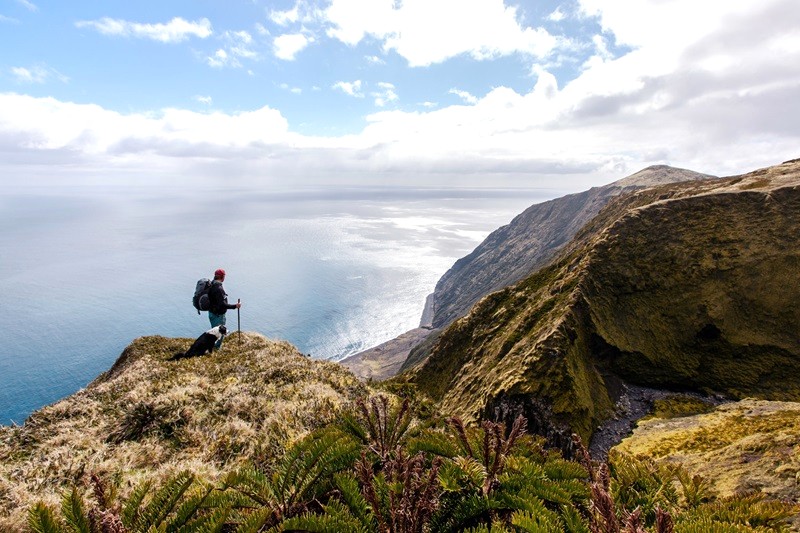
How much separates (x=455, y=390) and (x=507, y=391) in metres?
5.03

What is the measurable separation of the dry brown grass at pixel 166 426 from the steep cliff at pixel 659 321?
271 inches

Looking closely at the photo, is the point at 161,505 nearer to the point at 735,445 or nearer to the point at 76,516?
the point at 76,516

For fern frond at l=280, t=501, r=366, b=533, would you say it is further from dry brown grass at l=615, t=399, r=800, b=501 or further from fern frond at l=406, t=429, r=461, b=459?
dry brown grass at l=615, t=399, r=800, b=501

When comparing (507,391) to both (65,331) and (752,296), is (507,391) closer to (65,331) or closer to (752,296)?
(752,296)

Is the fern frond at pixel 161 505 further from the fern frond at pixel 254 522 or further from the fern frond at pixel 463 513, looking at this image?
the fern frond at pixel 463 513

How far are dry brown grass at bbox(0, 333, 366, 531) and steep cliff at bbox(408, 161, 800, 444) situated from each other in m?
6.89

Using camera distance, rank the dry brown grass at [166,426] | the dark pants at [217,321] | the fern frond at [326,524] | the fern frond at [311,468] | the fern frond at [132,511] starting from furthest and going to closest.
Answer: the dark pants at [217,321]
the dry brown grass at [166,426]
the fern frond at [311,468]
the fern frond at [132,511]
the fern frond at [326,524]

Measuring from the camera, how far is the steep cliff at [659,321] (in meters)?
14.6

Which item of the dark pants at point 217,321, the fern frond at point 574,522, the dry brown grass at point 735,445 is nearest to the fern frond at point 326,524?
the fern frond at point 574,522

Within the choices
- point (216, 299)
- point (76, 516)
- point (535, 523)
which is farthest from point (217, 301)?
point (535, 523)

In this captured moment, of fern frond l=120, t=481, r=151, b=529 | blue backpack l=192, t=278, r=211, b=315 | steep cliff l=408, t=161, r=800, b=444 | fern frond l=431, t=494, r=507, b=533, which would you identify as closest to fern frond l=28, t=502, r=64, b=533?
fern frond l=120, t=481, r=151, b=529

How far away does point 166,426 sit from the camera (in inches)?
367

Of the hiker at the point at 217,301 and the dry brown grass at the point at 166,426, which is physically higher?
the hiker at the point at 217,301

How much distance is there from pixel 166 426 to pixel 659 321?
63.4 feet
